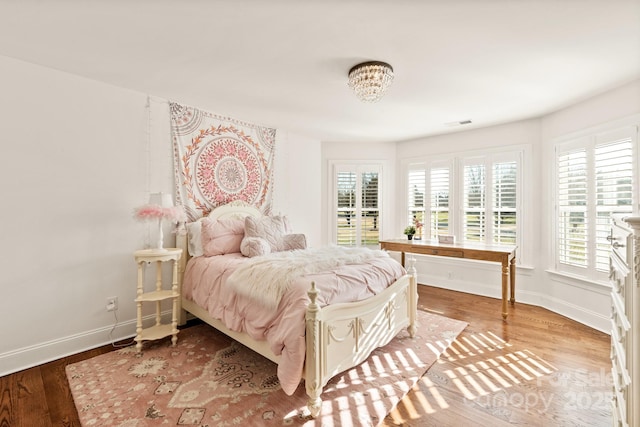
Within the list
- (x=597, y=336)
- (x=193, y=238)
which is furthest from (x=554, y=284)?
(x=193, y=238)

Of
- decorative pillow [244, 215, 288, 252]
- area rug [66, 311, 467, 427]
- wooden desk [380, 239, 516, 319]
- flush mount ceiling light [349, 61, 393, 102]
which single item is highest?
flush mount ceiling light [349, 61, 393, 102]

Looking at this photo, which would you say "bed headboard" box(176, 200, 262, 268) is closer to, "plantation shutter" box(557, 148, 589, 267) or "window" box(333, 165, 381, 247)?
"window" box(333, 165, 381, 247)

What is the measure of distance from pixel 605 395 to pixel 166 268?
13.2 feet

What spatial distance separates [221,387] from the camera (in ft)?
6.95

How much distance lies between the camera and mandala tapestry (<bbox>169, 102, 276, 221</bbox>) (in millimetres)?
3426

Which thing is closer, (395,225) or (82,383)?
(82,383)

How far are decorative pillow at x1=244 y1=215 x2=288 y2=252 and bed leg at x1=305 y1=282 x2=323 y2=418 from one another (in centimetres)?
159

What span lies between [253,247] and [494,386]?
2407 millimetres

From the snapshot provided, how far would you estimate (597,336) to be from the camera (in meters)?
2.95

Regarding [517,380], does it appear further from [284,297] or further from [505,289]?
[284,297]

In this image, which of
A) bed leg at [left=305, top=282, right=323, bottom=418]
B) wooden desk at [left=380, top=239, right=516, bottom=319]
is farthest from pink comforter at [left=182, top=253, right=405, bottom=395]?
wooden desk at [left=380, top=239, right=516, bottom=319]

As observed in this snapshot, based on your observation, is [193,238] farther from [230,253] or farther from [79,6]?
[79,6]

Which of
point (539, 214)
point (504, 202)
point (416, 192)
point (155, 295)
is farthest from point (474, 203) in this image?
point (155, 295)

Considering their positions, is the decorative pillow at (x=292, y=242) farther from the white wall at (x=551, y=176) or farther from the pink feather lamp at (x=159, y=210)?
the white wall at (x=551, y=176)
